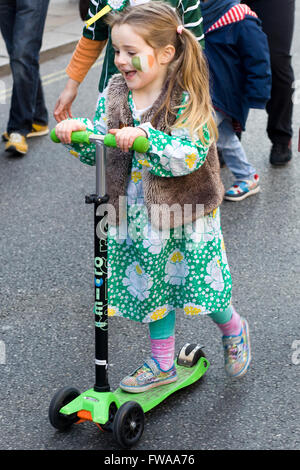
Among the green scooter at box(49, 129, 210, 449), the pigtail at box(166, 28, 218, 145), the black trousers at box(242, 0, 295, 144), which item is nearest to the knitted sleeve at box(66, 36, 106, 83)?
the pigtail at box(166, 28, 218, 145)

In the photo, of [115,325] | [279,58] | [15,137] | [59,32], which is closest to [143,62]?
[115,325]

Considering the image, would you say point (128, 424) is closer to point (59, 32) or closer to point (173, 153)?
point (173, 153)

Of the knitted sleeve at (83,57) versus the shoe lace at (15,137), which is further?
the shoe lace at (15,137)

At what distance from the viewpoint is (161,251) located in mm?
3180

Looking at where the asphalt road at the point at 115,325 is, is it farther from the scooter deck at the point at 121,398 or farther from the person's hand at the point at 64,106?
the person's hand at the point at 64,106

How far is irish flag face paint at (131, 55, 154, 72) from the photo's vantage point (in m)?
2.98

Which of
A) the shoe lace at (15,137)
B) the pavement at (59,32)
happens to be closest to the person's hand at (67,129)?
the shoe lace at (15,137)

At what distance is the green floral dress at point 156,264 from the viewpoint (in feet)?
10.4

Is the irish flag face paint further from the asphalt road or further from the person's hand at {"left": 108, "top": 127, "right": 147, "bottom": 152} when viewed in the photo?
the asphalt road

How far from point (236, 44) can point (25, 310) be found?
2122 mm

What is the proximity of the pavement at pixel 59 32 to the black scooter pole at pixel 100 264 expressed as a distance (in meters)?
6.07

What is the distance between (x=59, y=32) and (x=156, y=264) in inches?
304
